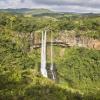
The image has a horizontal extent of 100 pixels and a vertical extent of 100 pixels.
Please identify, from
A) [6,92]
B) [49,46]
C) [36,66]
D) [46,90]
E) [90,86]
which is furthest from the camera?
[49,46]

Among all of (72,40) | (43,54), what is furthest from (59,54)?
(72,40)

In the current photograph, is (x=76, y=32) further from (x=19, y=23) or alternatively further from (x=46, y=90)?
(x=46, y=90)

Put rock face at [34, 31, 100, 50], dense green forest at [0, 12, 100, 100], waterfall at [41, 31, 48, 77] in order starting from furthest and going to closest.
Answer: rock face at [34, 31, 100, 50] → waterfall at [41, 31, 48, 77] → dense green forest at [0, 12, 100, 100]

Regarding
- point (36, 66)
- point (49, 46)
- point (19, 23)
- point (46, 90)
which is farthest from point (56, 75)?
point (46, 90)

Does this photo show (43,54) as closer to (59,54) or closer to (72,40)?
(59,54)

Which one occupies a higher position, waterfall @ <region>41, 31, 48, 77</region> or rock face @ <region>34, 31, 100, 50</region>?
rock face @ <region>34, 31, 100, 50</region>

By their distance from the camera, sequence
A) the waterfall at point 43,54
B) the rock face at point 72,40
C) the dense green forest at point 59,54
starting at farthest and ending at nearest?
the rock face at point 72,40 → the waterfall at point 43,54 → the dense green forest at point 59,54

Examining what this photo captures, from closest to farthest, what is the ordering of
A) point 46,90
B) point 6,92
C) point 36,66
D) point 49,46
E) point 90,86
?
point 6,92, point 46,90, point 90,86, point 36,66, point 49,46

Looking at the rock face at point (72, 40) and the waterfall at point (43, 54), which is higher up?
the rock face at point (72, 40)

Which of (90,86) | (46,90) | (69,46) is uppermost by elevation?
(46,90)
